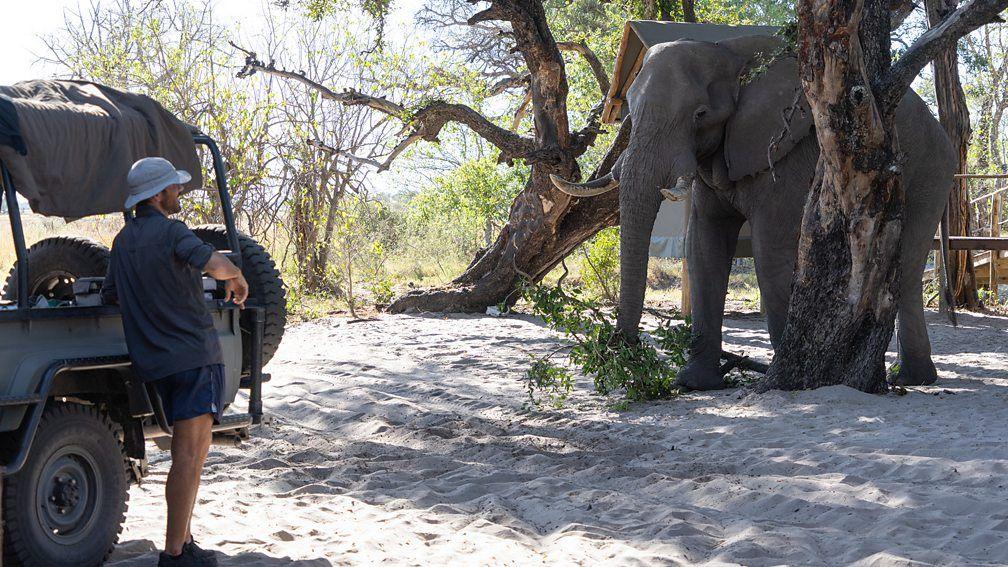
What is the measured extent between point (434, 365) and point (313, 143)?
6014 millimetres

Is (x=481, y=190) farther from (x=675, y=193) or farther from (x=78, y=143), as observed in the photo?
(x=78, y=143)

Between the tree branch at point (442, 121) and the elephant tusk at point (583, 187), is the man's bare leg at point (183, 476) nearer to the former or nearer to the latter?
the elephant tusk at point (583, 187)

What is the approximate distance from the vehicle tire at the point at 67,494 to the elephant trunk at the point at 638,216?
413 cm

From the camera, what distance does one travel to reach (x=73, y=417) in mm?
4133

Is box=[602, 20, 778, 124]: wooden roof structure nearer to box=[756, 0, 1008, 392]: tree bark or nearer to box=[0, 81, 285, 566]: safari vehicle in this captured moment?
box=[756, 0, 1008, 392]: tree bark

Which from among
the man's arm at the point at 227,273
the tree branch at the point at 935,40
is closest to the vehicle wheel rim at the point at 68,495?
the man's arm at the point at 227,273

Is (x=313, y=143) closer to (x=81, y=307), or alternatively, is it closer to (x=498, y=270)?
(x=498, y=270)

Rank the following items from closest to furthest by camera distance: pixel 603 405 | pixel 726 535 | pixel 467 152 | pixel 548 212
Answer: pixel 726 535 < pixel 603 405 < pixel 548 212 < pixel 467 152

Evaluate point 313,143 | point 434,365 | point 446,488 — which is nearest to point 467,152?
point 313,143

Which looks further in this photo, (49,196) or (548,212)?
(548,212)

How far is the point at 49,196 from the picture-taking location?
437 cm

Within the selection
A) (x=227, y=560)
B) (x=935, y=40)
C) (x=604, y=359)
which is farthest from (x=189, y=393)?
(x=935, y=40)

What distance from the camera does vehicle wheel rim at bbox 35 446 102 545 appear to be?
13.1 ft

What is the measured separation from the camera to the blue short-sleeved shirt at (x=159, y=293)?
407 cm
